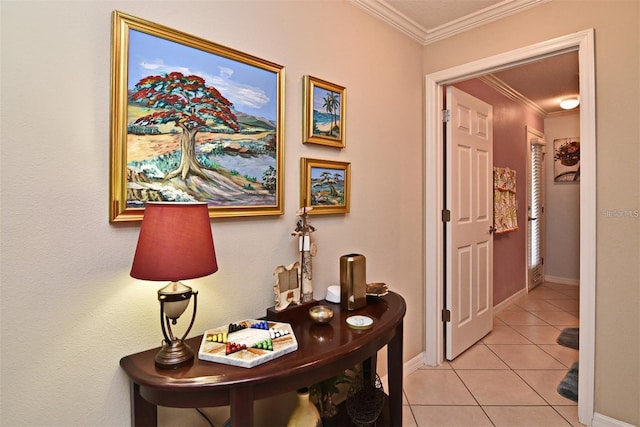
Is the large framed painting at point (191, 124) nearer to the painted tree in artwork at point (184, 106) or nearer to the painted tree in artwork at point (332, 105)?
the painted tree in artwork at point (184, 106)

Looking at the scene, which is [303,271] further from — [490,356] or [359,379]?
[490,356]

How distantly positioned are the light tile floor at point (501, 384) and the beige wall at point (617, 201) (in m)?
0.34

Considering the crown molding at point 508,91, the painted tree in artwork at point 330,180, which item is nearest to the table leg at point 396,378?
the painted tree in artwork at point 330,180

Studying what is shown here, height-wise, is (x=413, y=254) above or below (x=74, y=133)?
below

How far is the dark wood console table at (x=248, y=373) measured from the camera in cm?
102

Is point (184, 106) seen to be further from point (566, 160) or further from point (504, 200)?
point (566, 160)

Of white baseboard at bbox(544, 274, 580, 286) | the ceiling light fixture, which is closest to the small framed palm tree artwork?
the ceiling light fixture

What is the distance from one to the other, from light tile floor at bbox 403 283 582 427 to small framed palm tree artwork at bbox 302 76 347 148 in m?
1.69

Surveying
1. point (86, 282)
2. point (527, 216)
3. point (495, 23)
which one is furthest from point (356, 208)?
point (527, 216)

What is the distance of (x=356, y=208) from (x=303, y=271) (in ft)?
2.04

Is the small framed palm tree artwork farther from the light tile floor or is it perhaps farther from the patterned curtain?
the patterned curtain

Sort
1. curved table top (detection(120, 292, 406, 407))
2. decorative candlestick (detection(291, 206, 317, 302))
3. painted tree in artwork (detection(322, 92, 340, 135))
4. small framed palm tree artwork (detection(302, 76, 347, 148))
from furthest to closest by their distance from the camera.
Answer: painted tree in artwork (detection(322, 92, 340, 135))
small framed palm tree artwork (detection(302, 76, 347, 148))
decorative candlestick (detection(291, 206, 317, 302))
curved table top (detection(120, 292, 406, 407))

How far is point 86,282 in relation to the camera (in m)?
1.14

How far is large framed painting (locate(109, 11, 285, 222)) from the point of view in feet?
3.93
